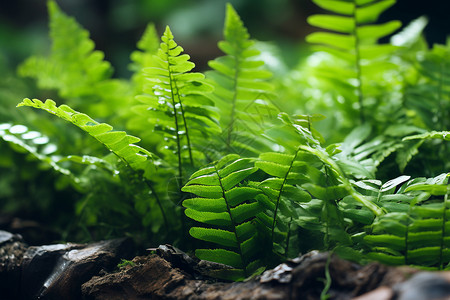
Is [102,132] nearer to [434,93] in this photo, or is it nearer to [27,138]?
[27,138]

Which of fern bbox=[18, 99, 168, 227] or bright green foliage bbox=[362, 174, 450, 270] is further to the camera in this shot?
fern bbox=[18, 99, 168, 227]

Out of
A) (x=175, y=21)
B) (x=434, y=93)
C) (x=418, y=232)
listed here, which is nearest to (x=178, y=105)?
(x=418, y=232)

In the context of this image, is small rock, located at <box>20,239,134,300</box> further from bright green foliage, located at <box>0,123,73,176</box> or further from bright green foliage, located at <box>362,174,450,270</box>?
bright green foliage, located at <box>362,174,450,270</box>

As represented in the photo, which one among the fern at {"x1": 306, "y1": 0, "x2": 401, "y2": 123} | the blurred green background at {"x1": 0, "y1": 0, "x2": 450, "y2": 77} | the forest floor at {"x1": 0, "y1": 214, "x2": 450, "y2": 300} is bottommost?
the forest floor at {"x1": 0, "y1": 214, "x2": 450, "y2": 300}

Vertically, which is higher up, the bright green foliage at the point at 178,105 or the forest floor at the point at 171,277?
the bright green foliage at the point at 178,105

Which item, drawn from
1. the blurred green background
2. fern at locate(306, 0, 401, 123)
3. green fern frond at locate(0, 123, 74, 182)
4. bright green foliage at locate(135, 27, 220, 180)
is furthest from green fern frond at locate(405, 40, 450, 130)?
the blurred green background

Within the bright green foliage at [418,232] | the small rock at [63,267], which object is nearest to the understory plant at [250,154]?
the bright green foliage at [418,232]

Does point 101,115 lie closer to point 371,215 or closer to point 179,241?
point 179,241

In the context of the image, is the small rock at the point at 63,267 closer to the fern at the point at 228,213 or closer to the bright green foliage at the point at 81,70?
the fern at the point at 228,213
